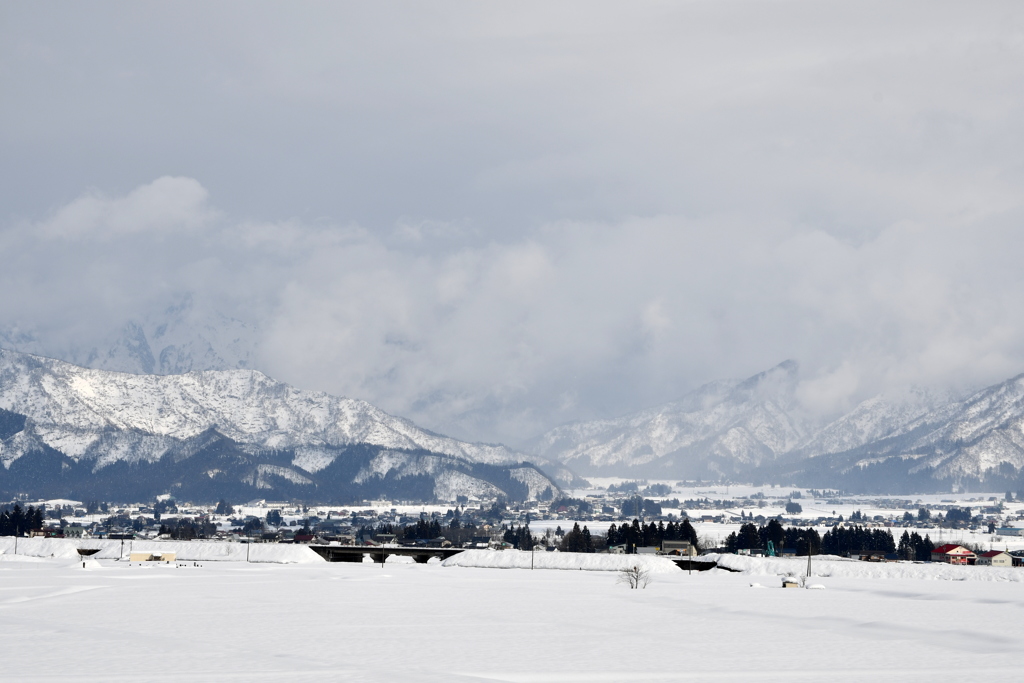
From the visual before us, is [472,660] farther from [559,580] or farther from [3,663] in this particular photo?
[559,580]

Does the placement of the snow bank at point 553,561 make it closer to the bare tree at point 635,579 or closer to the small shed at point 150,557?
the bare tree at point 635,579

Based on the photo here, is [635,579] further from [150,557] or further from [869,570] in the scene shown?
[150,557]

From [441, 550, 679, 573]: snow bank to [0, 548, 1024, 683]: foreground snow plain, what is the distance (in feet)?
130

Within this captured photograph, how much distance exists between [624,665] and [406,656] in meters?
11.9

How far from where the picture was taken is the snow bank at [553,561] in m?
176

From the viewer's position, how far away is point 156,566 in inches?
6609

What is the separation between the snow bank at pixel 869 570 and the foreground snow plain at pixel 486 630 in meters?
23.8

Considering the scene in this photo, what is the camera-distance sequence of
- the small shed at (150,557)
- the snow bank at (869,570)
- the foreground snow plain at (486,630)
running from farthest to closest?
the small shed at (150,557), the snow bank at (869,570), the foreground snow plain at (486,630)

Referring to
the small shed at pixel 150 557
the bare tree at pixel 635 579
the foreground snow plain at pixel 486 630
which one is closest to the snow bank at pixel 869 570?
the foreground snow plain at pixel 486 630

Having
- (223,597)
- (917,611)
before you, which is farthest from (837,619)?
(223,597)

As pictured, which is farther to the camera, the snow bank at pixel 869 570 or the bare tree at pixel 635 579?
the snow bank at pixel 869 570

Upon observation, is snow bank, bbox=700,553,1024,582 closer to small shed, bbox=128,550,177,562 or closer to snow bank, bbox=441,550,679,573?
snow bank, bbox=441,550,679,573

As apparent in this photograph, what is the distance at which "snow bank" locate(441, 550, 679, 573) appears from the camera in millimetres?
176375

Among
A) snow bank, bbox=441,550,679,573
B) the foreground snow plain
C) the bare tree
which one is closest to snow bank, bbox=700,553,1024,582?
snow bank, bbox=441,550,679,573
